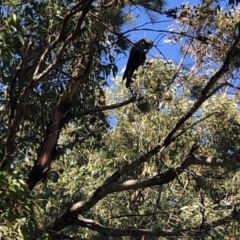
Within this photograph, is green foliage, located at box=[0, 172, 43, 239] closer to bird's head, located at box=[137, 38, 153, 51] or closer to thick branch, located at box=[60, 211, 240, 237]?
thick branch, located at box=[60, 211, 240, 237]

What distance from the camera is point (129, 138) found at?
6.12 metres

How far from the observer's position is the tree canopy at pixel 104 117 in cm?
309

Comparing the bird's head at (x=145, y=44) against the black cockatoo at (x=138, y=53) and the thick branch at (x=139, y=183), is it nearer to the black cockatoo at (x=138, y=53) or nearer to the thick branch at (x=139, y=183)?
the black cockatoo at (x=138, y=53)

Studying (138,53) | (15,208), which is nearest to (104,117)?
(138,53)

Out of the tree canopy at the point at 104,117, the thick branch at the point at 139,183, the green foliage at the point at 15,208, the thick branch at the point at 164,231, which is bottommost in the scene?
the green foliage at the point at 15,208

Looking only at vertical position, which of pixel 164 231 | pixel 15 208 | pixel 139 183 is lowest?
pixel 15 208

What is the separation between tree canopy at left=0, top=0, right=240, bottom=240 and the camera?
10.1ft

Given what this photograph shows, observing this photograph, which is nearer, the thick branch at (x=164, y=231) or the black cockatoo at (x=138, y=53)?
the thick branch at (x=164, y=231)

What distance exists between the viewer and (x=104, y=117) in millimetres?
4570

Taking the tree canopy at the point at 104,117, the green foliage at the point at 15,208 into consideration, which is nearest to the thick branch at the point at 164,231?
the tree canopy at the point at 104,117

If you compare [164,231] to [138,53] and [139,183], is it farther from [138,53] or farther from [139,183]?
[138,53]

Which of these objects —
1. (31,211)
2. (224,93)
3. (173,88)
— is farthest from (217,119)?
(31,211)

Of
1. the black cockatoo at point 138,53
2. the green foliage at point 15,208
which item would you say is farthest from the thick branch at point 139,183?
the green foliage at point 15,208

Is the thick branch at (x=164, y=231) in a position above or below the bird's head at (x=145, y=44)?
below
